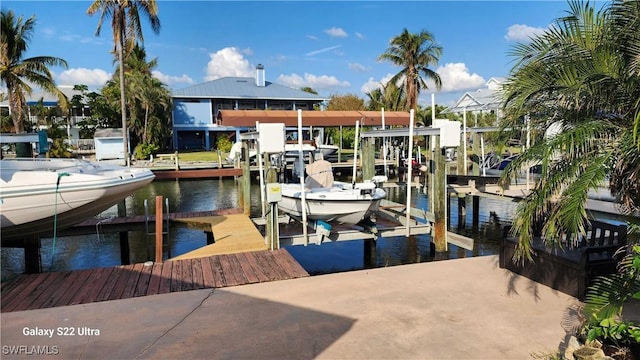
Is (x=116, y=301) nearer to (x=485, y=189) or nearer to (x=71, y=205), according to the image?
(x=71, y=205)

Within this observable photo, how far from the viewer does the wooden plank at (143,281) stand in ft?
18.2

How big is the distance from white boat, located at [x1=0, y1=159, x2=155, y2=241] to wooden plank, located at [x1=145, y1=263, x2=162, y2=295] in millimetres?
2436

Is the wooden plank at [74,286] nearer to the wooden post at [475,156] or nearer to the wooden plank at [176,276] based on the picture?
the wooden plank at [176,276]

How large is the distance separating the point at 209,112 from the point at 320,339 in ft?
126

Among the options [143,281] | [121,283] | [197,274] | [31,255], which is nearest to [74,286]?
[121,283]

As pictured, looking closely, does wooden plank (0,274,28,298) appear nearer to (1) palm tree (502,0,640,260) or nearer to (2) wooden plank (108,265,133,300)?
(2) wooden plank (108,265,133,300)

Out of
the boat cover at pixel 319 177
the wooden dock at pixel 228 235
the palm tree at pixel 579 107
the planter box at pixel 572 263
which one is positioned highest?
the palm tree at pixel 579 107

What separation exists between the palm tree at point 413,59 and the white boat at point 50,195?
2540 cm

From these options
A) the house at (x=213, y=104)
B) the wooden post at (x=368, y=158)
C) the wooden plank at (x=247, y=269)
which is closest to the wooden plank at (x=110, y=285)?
the wooden plank at (x=247, y=269)

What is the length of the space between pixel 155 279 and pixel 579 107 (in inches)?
213

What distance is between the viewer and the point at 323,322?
457cm

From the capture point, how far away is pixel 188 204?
1714 centimetres

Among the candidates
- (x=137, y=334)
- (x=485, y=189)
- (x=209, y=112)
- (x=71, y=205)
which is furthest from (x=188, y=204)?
(x=209, y=112)

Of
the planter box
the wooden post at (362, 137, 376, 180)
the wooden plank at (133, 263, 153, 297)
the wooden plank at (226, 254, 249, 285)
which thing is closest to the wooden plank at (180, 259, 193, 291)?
the wooden plank at (133, 263, 153, 297)
